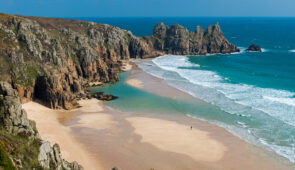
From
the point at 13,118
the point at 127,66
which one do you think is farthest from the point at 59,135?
the point at 127,66

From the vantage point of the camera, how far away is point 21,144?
23984mm

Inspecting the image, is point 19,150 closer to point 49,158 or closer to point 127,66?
point 49,158

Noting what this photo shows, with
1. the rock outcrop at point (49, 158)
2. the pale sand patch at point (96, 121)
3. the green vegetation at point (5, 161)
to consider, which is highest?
the green vegetation at point (5, 161)

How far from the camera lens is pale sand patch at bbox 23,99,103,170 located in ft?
116

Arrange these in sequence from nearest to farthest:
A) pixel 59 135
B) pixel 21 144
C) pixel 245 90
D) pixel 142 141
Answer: pixel 21 144
pixel 142 141
pixel 59 135
pixel 245 90

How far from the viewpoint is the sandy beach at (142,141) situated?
35.2 metres

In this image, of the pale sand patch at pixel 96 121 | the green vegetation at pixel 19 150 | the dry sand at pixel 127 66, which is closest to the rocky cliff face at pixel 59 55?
the dry sand at pixel 127 66

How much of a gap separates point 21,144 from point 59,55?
139 ft

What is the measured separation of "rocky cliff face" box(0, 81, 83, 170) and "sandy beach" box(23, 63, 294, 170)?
9621 mm

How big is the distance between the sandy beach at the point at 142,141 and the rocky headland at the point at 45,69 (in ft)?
15.6

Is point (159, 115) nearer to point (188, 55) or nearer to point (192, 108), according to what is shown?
point (192, 108)

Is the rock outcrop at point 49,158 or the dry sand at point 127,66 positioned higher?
the dry sand at point 127,66

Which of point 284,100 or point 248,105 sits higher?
point 284,100

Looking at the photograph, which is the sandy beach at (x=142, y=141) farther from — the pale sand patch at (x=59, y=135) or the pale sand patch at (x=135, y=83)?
the pale sand patch at (x=135, y=83)
